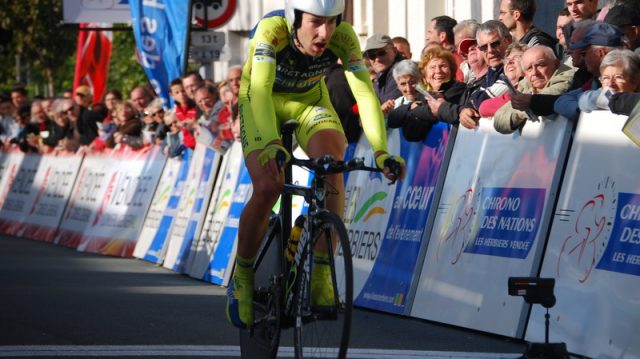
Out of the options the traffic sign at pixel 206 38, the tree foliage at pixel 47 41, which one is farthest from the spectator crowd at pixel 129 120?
the tree foliage at pixel 47 41

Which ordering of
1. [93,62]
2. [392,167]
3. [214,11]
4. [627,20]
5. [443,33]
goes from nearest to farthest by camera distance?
[392,167] → [627,20] → [443,33] → [214,11] → [93,62]

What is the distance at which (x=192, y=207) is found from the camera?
16.1 m

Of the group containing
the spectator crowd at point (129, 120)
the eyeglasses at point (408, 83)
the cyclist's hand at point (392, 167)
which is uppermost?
the eyeglasses at point (408, 83)

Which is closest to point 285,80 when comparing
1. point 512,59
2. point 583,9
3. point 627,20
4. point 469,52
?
point 627,20

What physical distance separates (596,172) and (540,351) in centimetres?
260

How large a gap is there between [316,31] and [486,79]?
14.4ft

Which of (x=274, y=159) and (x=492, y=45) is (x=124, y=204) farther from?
(x=274, y=159)

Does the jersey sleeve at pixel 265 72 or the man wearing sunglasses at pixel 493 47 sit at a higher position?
the man wearing sunglasses at pixel 493 47

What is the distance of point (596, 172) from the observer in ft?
30.3

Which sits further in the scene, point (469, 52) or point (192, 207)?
point (192, 207)

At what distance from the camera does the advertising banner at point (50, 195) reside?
21984 millimetres

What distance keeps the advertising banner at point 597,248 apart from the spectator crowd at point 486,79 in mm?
282

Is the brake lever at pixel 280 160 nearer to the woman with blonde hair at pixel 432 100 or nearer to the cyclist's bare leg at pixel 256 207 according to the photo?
the cyclist's bare leg at pixel 256 207

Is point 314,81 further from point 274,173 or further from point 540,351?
point 540,351
